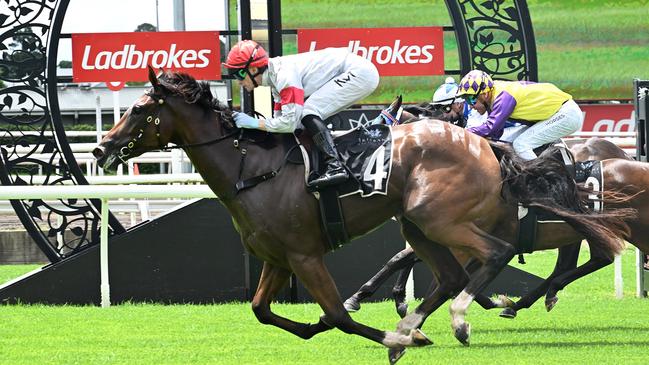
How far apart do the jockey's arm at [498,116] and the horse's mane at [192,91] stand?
1.64m

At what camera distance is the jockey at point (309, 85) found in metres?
6.80

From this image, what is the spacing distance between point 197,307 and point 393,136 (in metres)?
2.91

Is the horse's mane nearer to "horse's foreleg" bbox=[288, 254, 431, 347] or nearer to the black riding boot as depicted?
the black riding boot

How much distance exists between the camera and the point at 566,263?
8.95m

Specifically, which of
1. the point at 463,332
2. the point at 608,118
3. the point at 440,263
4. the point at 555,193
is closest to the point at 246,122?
the point at 440,263

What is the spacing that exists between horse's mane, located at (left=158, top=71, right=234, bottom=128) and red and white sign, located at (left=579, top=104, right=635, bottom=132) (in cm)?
1597

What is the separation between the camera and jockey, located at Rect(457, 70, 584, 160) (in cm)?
780

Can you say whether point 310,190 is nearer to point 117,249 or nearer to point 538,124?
point 538,124

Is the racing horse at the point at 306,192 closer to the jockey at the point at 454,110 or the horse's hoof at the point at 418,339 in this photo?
the horse's hoof at the point at 418,339

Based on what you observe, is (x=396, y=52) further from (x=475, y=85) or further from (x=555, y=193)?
(x=555, y=193)

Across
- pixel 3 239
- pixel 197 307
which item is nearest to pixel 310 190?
pixel 197 307

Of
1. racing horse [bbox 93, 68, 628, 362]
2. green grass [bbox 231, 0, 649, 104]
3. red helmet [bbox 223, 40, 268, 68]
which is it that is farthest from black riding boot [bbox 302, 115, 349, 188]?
green grass [bbox 231, 0, 649, 104]

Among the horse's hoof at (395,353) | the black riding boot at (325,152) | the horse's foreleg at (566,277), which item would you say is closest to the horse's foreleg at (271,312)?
the horse's hoof at (395,353)

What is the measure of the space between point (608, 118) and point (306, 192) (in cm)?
1654
